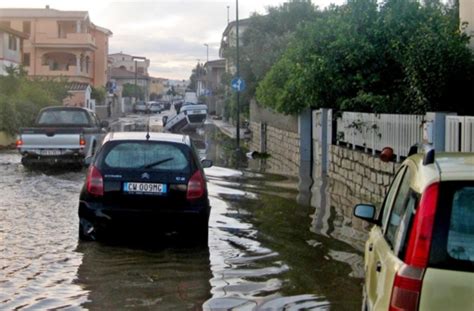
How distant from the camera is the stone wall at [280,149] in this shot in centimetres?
2528

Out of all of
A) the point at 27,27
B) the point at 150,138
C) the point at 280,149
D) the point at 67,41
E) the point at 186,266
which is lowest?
the point at 186,266

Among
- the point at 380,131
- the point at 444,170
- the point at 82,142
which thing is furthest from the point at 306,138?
the point at 444,170

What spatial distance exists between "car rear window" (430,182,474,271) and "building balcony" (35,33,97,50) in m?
75.6

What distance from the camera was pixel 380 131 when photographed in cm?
1645

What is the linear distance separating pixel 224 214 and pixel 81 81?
66.9 m

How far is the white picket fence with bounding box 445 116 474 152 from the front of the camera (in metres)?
11.5

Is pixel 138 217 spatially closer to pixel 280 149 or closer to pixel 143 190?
pixel 143 190

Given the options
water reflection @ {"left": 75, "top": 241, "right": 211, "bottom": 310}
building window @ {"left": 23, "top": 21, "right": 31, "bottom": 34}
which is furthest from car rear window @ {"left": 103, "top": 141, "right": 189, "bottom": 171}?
building window @ {"left": 23, "top": 21, "right": 31, "bottom": 34}

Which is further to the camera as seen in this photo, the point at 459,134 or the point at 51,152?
the point at 51,152

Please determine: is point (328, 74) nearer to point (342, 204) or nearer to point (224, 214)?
point (342, 204)

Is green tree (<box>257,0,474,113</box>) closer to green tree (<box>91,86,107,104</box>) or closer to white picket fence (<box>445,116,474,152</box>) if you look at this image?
white picket fence (<box>445,116,474,152</box>)

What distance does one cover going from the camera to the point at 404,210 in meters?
4.52

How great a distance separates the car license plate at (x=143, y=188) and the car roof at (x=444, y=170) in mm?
5694

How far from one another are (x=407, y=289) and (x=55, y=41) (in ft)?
254
